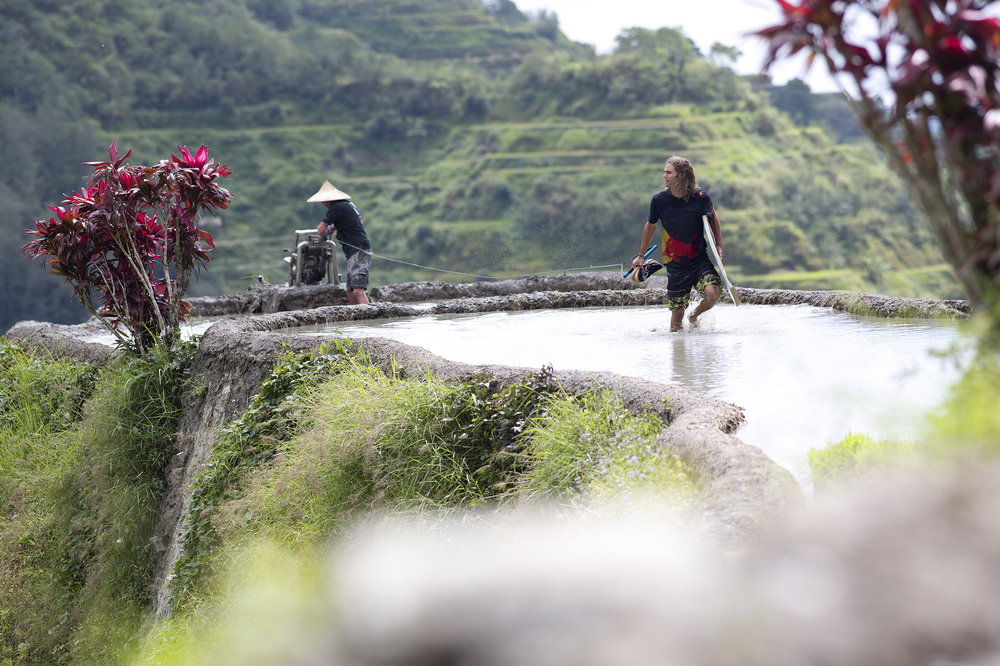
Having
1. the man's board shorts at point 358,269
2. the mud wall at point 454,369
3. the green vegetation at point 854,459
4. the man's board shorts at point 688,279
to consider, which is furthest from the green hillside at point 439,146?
the green vegetation at point 854,459

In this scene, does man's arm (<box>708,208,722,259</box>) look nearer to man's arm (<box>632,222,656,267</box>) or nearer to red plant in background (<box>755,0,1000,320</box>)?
man's arm (<box>632,222,656,267</box>)

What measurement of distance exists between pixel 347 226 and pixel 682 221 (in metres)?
5.06

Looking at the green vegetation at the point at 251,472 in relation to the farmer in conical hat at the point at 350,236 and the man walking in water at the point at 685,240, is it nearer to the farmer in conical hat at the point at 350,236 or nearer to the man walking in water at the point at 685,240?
the man walking in water at the point at 685,240

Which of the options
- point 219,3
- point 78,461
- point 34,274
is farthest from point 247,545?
point 219,3

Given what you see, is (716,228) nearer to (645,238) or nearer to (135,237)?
(645,238)

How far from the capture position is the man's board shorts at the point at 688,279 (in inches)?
324

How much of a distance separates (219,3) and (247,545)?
87217 millimetres

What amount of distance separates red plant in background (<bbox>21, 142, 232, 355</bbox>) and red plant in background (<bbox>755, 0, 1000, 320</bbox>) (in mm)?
6500

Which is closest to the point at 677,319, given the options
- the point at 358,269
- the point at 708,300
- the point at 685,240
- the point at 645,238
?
the point at 708,300

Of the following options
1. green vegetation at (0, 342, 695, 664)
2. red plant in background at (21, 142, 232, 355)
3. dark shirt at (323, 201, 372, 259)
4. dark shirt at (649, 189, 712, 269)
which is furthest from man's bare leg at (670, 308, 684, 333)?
dark shirt at (323, 201, 372, 259)

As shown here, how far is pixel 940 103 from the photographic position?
2.20 metres

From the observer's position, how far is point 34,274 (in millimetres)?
57375

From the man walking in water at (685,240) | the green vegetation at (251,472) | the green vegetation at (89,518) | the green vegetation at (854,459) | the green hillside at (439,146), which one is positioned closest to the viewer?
the green vegetation at (854,459)

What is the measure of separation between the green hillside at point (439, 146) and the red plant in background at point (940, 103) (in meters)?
50.1
